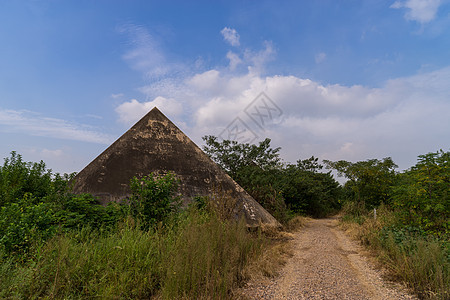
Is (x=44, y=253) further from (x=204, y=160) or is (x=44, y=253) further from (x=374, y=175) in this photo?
(x=374, y=175)

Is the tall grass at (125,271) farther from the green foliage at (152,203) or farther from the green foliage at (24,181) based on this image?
the green foliage at (24,181)

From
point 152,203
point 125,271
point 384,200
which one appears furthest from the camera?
point 384,200

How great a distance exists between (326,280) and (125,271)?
11.3 ft

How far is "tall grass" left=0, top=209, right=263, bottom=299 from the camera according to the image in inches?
111

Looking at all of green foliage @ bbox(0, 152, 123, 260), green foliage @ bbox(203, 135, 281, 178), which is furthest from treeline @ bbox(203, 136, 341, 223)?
green foliage @ bbox(0, 152, 123, 260)

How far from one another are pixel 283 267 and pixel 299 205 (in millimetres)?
11758

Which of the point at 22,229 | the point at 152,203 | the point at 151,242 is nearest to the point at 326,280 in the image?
the point at 151,242

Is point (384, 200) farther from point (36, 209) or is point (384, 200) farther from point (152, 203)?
point (36, 209)

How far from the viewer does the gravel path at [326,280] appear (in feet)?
12.3

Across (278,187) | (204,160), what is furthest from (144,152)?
(278,187)

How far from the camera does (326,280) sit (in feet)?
14.3

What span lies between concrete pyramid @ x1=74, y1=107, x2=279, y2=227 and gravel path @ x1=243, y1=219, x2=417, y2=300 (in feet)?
5.25

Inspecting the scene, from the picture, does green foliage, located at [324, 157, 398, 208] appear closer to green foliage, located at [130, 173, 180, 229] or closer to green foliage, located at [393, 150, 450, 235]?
green foliage, located at [393, 150, 450, 235]

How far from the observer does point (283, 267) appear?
502 centimetres
